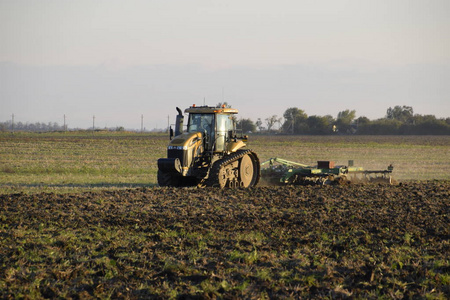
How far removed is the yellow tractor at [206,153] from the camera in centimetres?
1691

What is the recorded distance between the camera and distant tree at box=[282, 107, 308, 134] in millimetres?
112688

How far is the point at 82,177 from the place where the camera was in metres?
23.9

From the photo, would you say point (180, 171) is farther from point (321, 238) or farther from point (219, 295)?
point (219, 295)

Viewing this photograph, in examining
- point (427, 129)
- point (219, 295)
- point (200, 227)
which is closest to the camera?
point (219, 295)

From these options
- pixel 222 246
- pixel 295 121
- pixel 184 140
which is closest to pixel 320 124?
pixel 295 121

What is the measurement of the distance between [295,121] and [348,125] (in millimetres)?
10563

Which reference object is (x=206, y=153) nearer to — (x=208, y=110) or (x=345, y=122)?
(x=208, y=110)

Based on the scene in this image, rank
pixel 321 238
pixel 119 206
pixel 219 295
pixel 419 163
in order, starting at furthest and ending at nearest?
pixel 419 163 → pixel 119 206 → pixel 321 238 → pixel 219 295

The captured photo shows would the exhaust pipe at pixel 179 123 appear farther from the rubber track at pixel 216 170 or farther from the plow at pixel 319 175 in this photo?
the plow at pixel 319 175

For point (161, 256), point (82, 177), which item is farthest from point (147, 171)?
point (161, 256)

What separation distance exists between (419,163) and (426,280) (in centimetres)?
2794

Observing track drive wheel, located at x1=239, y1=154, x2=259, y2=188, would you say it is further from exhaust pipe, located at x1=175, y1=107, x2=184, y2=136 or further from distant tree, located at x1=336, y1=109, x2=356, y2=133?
distant tree, located at x1=336, y1=109, x2=356, y2=133

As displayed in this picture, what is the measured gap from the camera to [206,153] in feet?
58.0

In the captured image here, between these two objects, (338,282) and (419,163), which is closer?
(338,282)
